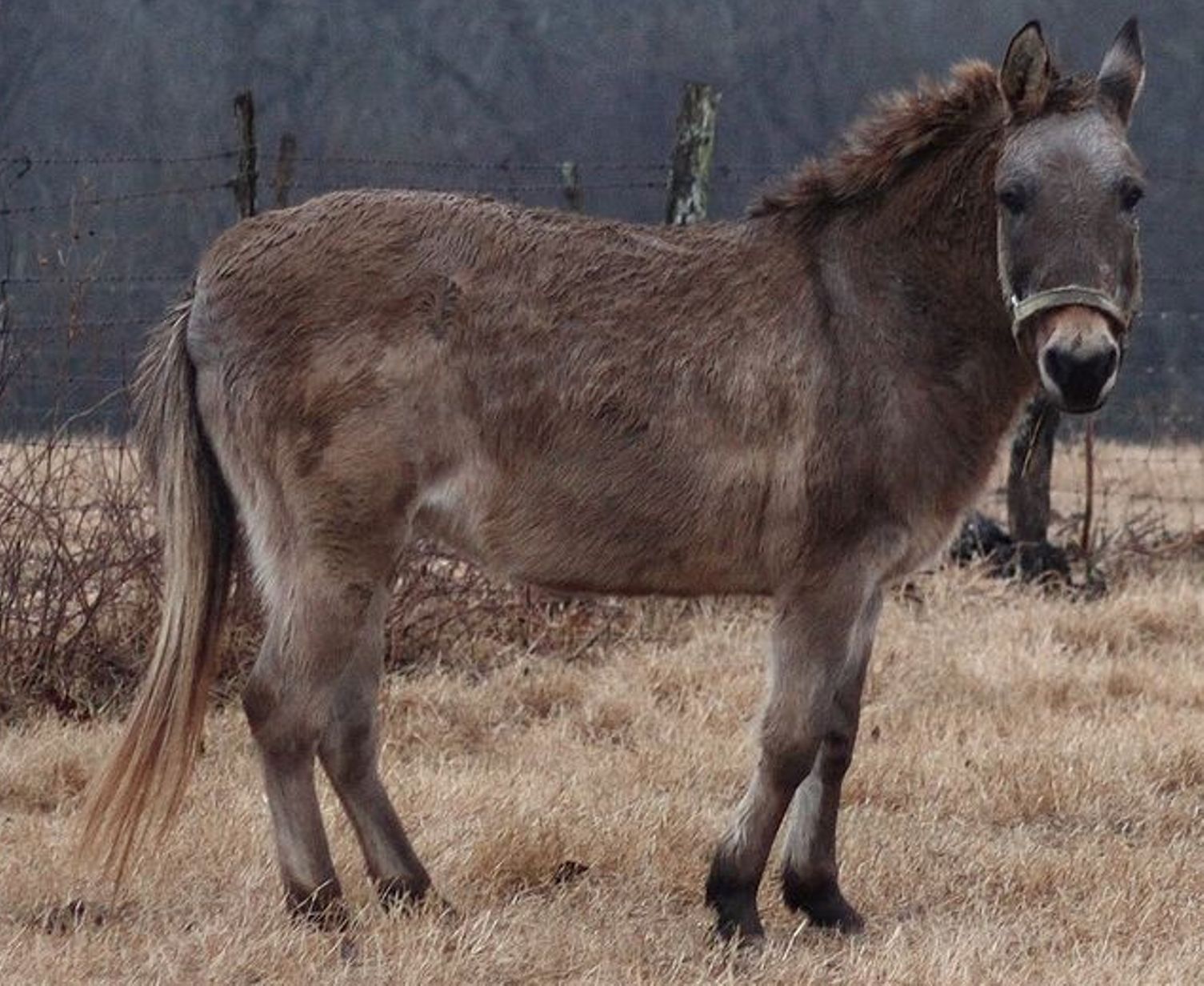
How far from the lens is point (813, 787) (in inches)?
223

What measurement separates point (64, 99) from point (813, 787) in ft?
67.6

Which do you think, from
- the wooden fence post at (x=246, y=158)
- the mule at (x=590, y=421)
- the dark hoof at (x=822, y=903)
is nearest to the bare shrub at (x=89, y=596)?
the wooden fence post at (x=246, y=158)

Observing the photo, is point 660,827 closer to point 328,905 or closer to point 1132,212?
point 328,905

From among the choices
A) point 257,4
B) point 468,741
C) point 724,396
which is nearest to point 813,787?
point 724,396

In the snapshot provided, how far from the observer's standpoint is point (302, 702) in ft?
17.3

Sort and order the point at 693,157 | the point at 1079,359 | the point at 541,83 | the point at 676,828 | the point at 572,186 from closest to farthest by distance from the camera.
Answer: the point at 1079,359
the point at 676,828
the point at 693,157
the point at 572,186
the point at 541,83

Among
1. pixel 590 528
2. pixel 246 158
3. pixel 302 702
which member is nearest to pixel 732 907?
pixel 590 528

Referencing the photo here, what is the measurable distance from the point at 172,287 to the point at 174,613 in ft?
19.9

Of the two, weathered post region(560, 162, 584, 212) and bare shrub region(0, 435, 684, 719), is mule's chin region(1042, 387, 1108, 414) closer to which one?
bare shrub region(0, 435, 684, 719)

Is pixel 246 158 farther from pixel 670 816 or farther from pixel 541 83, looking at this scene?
pixel 541 83

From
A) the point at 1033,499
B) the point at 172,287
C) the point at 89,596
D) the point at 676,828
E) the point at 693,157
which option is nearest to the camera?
the point at 676,828

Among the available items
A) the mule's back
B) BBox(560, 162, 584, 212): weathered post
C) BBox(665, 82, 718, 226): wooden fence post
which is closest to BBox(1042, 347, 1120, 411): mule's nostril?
the mule's back

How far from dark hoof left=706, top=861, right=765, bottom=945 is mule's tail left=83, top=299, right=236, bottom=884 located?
1451 mm

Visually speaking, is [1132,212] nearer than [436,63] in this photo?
Yes
